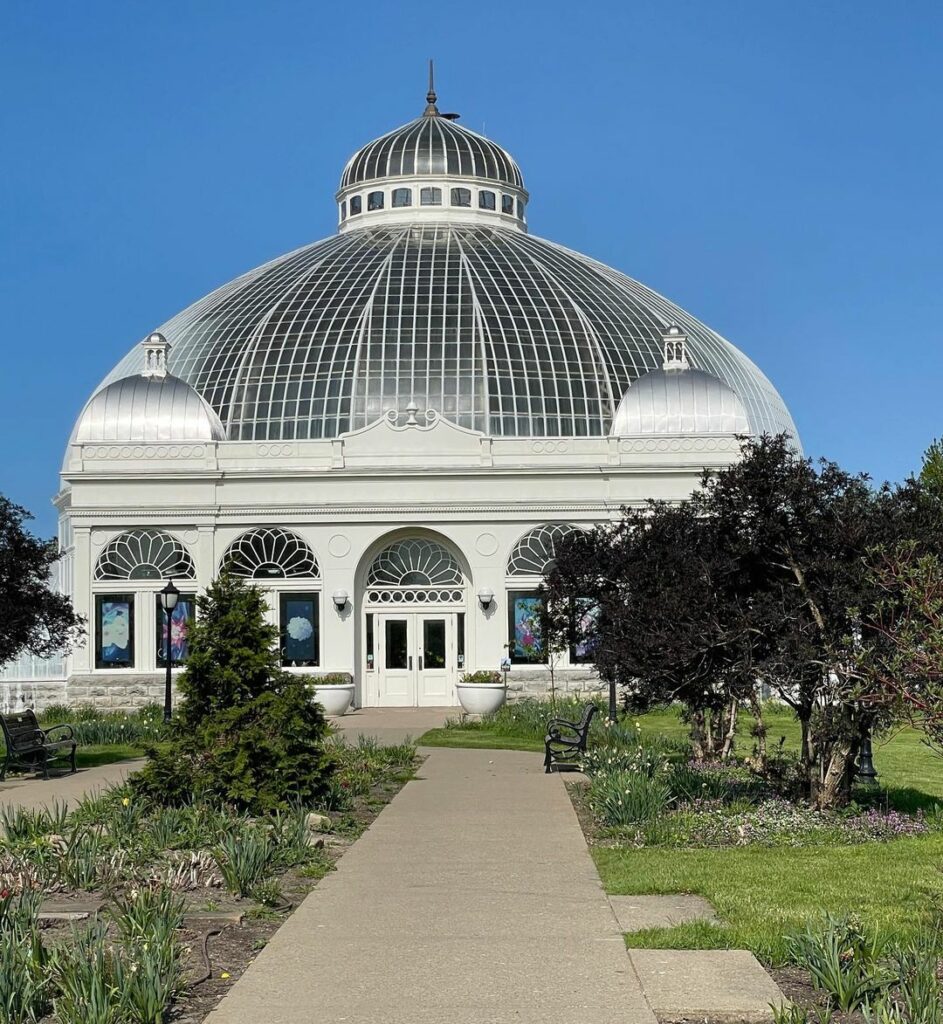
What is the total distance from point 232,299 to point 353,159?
8200mm

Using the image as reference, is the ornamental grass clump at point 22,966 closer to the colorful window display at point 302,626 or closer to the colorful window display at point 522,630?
the colorful window display at point 522,630

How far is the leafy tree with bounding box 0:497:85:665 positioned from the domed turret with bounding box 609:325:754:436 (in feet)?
65.4

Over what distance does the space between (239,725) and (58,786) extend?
5.32 metres

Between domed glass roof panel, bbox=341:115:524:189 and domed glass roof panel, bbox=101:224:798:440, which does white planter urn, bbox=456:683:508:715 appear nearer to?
domed glass roof panel, bbox=101:224:798:440

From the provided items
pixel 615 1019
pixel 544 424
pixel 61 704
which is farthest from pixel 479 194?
pixel 615 1019

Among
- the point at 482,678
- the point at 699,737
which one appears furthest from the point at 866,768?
the point at 482,678

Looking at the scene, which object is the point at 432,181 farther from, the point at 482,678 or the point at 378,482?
the point at 482,678

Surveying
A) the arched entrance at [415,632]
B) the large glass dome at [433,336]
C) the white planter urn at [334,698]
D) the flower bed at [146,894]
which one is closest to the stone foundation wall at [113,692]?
the white planter urn at [334,698]

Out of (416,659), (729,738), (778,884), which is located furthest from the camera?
(416,659)

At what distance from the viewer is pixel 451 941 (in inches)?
412

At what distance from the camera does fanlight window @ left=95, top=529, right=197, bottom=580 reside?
41.2 m

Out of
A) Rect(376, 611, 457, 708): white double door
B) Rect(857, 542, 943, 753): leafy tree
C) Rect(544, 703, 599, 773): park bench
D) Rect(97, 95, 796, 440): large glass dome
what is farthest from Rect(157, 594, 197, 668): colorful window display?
Rect(857, 542, 943, 753): leafy tree

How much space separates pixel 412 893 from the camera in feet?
40.5

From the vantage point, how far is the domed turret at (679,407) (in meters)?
41.9
